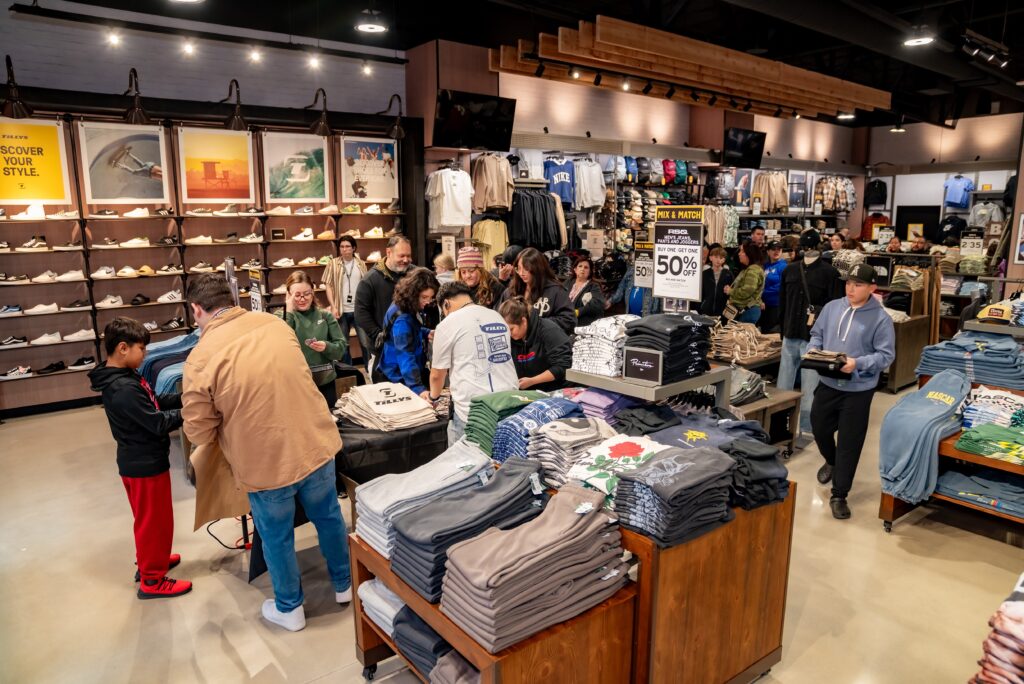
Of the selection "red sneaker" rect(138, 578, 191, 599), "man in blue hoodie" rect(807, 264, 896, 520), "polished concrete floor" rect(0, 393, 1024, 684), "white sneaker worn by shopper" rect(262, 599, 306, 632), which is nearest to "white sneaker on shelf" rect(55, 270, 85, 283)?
"polished concrete floor" rect(0, 393, 1024, 684)

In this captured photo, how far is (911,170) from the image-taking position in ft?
53.5

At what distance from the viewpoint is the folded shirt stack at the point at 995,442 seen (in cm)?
415

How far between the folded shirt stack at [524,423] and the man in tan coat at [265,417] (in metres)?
0.88

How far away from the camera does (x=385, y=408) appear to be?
388 centimetres

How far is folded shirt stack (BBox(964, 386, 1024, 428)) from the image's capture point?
14.6ft

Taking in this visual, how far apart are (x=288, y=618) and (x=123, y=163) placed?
6.40 meters

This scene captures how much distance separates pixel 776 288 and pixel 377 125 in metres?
5.56

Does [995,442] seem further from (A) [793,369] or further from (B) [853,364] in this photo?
(A) [793,369]

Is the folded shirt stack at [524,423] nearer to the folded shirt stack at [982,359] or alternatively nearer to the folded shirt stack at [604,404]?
the folded shirt stack at [604,404]

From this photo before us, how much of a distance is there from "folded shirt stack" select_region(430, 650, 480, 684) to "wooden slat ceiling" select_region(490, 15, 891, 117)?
6.38 m

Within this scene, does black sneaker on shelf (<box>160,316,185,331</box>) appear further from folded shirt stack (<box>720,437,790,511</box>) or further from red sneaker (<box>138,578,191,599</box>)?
folded shirt stack (<box>720,437,790,511</box>)

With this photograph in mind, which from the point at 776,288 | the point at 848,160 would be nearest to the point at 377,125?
the point at 776,288

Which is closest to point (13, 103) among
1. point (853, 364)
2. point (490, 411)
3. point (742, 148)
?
point (490, 411)

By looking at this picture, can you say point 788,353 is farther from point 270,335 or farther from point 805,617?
point 270,335
